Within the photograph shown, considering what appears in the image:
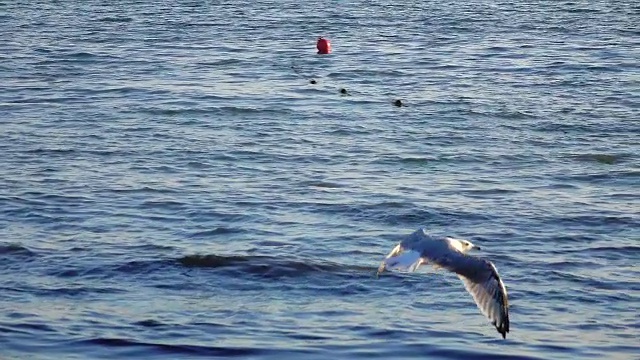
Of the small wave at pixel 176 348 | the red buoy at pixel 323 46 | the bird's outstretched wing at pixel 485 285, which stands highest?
the bird's outstretched wing at pixel 485 285

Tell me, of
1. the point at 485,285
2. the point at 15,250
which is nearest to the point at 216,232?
the point at 15,250

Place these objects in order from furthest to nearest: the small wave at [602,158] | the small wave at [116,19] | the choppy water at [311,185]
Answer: the small wave at [116,19], the small wave at [602,158], the choppy water at [311,185]

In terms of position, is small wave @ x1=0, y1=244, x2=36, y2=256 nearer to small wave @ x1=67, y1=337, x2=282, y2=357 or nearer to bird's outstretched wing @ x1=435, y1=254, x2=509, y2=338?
small wave @ x1=67, y1=337, x2=282, y2=357

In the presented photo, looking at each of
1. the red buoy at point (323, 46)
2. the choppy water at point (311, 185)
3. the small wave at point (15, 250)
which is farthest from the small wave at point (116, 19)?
the small wave at point (15, 250)

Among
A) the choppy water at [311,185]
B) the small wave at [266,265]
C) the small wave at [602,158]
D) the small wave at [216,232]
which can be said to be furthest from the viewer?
the small wave at [602,158]

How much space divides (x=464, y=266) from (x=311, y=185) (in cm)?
423

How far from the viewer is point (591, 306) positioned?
938cm

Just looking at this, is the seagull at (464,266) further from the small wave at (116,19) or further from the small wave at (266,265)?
the small wave at (116,19)

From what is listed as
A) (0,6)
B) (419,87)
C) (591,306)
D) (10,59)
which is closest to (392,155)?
(419,87)

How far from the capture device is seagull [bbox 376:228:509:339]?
8422 mm

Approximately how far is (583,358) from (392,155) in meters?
5.93

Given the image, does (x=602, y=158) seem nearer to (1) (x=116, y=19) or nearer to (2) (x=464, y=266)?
(2) (x=464, y=266)

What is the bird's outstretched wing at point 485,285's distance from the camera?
8.39 m

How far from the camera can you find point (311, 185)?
1285 centimetres
